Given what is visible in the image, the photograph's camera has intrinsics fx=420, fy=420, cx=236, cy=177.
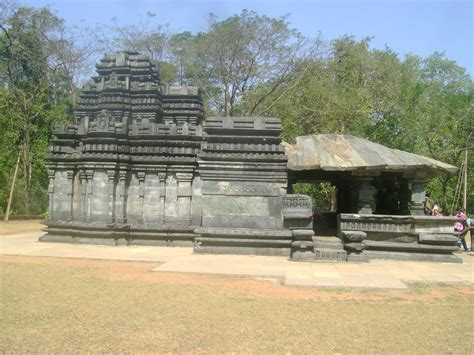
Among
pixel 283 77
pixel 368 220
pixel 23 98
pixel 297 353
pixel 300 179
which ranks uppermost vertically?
pixel 283 77

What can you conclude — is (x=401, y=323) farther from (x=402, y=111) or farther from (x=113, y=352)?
(x=402, y=111)

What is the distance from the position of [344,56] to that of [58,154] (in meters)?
21.8

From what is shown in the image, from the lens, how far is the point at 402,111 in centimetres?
2308

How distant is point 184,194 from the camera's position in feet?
43.0

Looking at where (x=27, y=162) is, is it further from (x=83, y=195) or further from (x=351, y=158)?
(x=351, y=158)

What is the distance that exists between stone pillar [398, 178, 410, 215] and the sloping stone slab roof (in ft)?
3.87

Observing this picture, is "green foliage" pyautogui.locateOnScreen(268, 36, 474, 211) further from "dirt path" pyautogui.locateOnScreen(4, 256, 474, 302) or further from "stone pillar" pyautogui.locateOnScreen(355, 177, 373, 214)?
"dirt path" pyautogui.locateOnScreen(4, 256, 474, 302)

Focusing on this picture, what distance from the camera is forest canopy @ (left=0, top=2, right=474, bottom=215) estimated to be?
23.9m

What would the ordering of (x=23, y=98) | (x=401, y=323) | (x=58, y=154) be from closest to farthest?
(x=401, y=323), (x=58, y=154), (x=23, y=98)

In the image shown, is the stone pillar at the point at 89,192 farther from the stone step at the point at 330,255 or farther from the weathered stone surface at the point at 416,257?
the weathered stone surface at the point at 416,257

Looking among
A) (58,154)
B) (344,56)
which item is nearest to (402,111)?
(344,56)

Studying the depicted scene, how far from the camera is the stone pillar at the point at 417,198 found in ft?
35.4

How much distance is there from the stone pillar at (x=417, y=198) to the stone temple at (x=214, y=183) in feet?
0.08

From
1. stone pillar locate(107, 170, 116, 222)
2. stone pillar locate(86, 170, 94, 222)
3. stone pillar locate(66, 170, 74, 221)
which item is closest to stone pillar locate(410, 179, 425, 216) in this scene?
stone pillar locate(107, 170, 116, 222)
